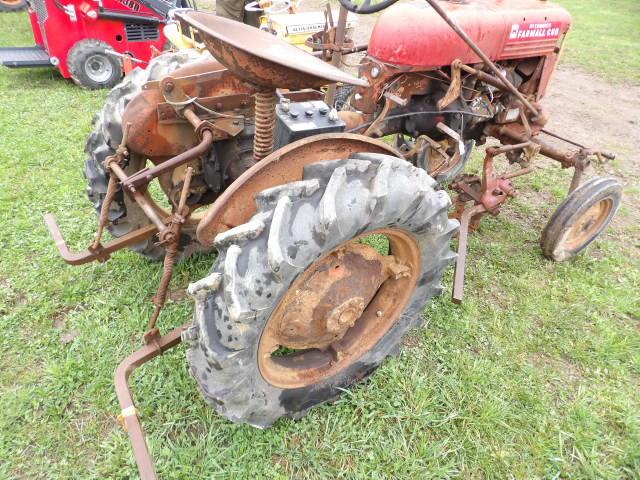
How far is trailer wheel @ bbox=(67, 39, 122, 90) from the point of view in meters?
5.29

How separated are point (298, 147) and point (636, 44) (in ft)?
34.4

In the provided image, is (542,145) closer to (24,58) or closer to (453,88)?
(453,88)

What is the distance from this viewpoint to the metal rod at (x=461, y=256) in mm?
2443

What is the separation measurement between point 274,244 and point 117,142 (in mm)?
1211

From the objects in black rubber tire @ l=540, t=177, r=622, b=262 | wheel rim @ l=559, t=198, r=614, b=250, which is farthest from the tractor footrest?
wheel rim @ l=559, t=198, r=614, b=250

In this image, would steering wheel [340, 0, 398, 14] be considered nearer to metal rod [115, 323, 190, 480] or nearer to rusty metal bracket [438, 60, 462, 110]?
rusty metal bracket [438, 60, 462, 110]

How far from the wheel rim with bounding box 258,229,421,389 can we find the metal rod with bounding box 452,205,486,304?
0.49 metres

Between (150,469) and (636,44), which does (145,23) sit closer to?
(150,469)

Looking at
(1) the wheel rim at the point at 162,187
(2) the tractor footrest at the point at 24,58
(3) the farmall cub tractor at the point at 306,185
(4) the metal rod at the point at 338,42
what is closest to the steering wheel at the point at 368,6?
(3) the farmall cub tractor at the point at 306,185

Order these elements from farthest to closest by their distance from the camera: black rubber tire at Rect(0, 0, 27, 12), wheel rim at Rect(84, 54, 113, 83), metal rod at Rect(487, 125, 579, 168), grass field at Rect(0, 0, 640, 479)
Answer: black rubber tire at Rect(0, 0, 27, 12)
wheel rim at Rect(84, 54, 113, 83)
metal rod at Rect(487, 125, 579, 168)
grass field at Rect(0, 0, 640, 479)

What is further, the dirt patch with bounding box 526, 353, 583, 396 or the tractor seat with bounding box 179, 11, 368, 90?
the dirt patch with bounding box 526, 353, 583, 396

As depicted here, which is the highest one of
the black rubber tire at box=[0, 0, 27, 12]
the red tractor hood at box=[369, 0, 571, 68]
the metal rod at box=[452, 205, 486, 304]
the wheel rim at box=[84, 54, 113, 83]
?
the red tractor hood at box=[369, 0, 571, 68]

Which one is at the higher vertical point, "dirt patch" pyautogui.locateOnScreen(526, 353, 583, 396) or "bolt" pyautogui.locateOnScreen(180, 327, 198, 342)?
"bolt" pyautogui.locateOnScreen(180, 327, 198, 342)

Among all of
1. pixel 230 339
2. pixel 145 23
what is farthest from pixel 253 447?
pixel 145 23
